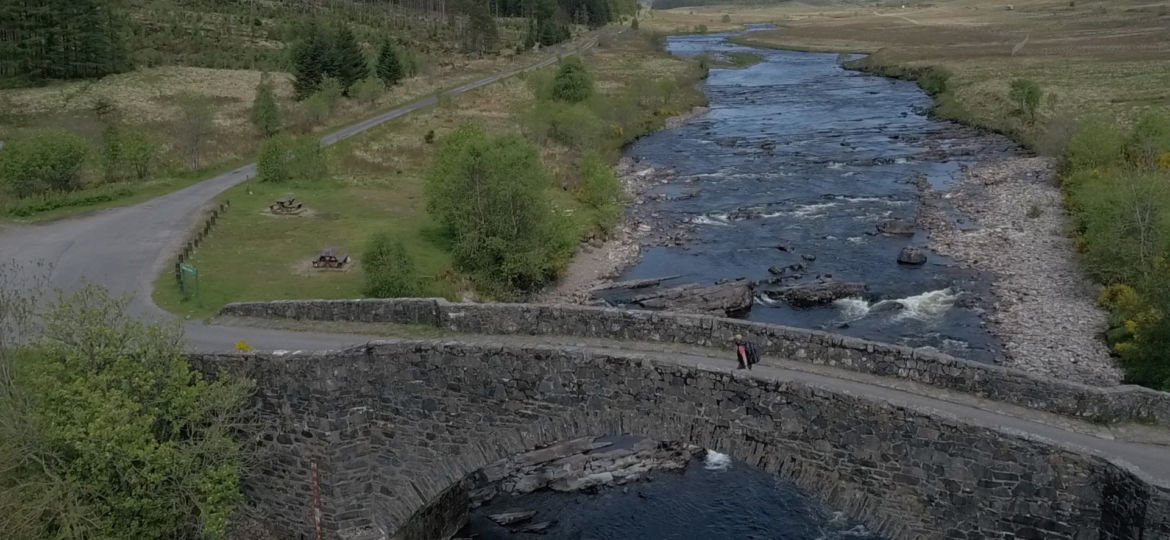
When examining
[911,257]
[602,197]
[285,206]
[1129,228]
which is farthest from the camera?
[602,197]

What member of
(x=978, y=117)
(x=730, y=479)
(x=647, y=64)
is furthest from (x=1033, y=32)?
(x=730, y=479)

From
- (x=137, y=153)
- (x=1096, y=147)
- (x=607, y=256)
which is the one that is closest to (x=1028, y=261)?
(x=1096, y=147)

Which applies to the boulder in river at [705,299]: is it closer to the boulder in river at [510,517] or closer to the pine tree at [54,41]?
the boulder in river at [510,517]

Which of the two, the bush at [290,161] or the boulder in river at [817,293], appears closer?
the boulder in river at [817,293]

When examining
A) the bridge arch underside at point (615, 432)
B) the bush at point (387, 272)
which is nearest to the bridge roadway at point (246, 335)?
the bridge arch underside at point (615, 432)

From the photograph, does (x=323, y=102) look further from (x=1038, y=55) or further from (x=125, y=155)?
(x=1038, y=55)
